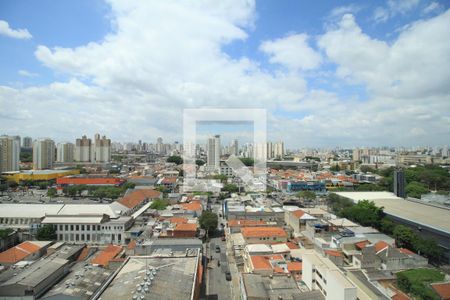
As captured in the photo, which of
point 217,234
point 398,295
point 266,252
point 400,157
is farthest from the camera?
point 400,157

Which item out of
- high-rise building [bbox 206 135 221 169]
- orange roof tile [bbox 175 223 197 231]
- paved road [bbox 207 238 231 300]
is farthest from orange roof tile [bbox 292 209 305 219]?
high-rise building [bbox 206 135 221 169]

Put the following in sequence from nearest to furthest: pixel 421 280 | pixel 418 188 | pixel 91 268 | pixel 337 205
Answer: pixel 421 280, pixel 91 268, pixel 337 205, pixel 418 188

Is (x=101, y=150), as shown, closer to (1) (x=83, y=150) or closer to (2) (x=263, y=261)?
(1) (x=83, y=150)

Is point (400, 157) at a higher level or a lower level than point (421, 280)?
higher

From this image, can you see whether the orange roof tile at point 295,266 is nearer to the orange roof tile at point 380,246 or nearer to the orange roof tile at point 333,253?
the orange roof tile at point 333,253

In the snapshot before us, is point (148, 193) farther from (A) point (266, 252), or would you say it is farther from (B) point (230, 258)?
(A) point (266, 252)

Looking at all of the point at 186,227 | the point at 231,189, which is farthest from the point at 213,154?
the point at 186,227

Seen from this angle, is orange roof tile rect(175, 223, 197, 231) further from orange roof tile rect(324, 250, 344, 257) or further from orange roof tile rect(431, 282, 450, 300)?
orange roof tile rect(431, 282, 450, 300)

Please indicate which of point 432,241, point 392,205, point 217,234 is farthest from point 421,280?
point 392,205
